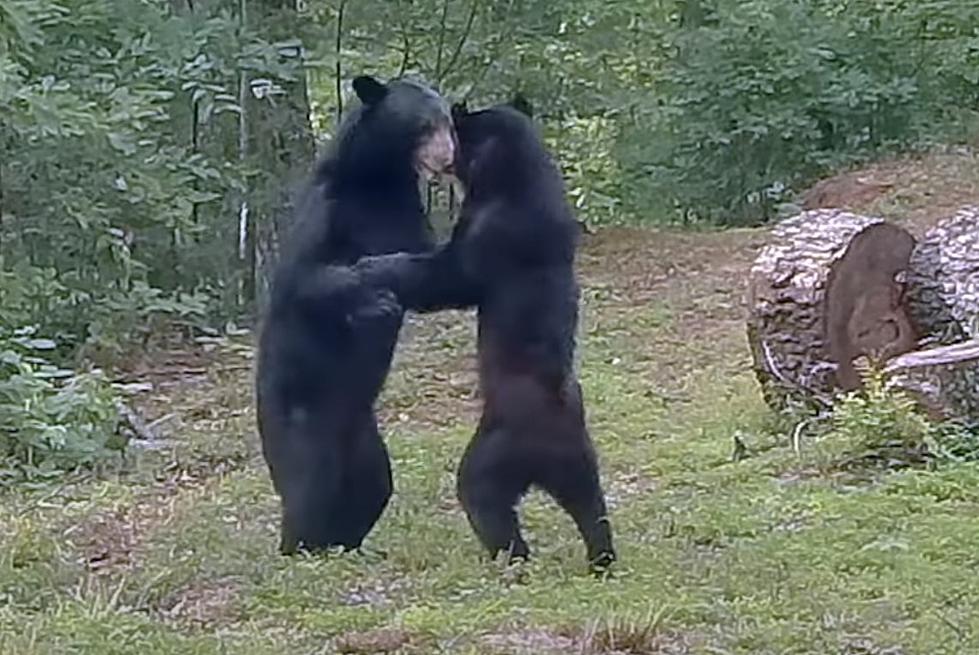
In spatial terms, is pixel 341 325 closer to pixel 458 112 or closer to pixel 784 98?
pixel 458 112

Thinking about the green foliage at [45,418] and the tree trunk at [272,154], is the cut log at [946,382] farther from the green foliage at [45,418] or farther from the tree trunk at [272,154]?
the tree trunk at [272,154]

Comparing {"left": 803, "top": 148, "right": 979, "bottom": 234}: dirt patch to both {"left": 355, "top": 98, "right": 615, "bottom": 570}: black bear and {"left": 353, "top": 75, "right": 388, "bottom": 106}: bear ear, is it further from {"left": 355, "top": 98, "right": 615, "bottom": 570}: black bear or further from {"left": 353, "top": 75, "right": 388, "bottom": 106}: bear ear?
→ {"left": 355, "top": 98, "right": 615, "bottom": 570}: black bear

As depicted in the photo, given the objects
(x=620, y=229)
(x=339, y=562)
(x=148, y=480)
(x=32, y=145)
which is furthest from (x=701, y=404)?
(x=620, y=229)

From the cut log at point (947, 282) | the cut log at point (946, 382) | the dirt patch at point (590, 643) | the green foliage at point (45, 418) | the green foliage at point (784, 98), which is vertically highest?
the green foliage at point (784, 98)

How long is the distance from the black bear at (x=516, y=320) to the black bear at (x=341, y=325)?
300mm

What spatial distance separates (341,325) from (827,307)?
339 centimetres

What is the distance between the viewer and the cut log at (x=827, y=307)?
891 centimetres

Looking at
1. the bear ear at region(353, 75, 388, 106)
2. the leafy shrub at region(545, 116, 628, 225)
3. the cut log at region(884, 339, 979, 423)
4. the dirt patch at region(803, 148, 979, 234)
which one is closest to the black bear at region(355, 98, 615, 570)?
the bear ear at region(353, 75, 388, 106)

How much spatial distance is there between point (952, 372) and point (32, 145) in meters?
5.09

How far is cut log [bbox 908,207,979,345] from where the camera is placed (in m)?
8.78

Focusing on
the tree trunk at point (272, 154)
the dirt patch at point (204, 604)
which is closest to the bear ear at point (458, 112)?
the dirt patch at point (204, 604)

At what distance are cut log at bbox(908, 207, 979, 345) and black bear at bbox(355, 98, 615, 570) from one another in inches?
133

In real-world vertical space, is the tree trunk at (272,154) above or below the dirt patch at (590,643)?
above

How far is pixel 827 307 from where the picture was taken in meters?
8.89
